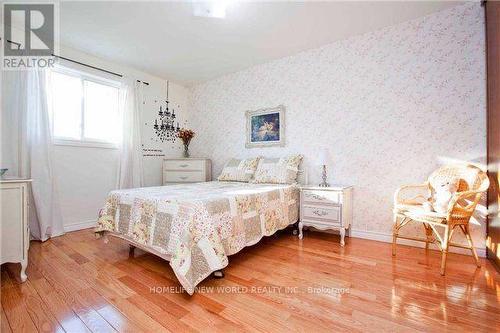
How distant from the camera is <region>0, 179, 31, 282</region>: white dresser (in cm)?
166

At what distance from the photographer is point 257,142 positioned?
3.72 metres

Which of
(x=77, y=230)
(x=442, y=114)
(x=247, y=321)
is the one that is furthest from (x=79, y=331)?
(x=442, y=114)

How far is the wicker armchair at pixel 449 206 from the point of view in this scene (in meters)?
1.86

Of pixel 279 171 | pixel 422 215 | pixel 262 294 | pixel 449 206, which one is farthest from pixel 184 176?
pixel 449 206

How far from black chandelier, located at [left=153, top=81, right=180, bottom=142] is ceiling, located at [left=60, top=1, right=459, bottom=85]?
3.16ft

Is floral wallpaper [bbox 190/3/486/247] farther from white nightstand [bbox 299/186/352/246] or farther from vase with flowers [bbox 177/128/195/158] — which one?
vase with flowers [bbox 177/128/195/158]

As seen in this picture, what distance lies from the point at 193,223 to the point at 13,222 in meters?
1.40

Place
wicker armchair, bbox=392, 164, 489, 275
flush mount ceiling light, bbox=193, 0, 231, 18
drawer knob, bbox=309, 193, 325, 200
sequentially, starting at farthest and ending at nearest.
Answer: drawer knob, bbox=309, 193, 325, 200, flush mount ceiling light, bbox=193, 0, 231, 18, wicker armchair, bbox=392, 164, 489, 275

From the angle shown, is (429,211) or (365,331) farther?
(429,211)

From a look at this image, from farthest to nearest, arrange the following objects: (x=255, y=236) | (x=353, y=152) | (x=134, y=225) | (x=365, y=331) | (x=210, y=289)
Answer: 1. (x=353, y=152)
2. (x=255, y=236)
3. (x=134, y=225)
4. (x=210, y=289)
5. (x=365, y=331)

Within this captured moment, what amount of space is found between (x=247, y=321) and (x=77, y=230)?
9.87 ft

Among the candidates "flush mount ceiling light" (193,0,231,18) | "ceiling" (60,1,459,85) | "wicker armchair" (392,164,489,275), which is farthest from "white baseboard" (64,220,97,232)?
"wicker armchair" (392,164,489,275)

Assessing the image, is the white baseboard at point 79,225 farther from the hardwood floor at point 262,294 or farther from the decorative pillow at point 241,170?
the decorative pillow at point 241,170

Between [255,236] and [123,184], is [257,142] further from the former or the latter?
[123,184]
